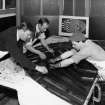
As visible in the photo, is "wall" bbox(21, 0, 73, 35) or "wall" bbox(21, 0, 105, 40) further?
"wall" bbox(21, 0, 73, 35)

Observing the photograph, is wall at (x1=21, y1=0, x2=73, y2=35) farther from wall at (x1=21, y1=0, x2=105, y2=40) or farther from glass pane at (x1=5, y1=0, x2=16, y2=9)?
glass pane at (x1=5, y1=0, x2=16, y2=9)

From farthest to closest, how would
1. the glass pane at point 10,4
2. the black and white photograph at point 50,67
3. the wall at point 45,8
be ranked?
the wall at point 45,8 → the glass pane at point 10,4 → the black and white photograph at point 50,67

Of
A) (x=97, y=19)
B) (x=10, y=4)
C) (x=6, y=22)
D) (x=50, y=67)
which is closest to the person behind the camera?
(x=50, y=67)

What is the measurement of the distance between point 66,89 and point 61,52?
143 centimetres

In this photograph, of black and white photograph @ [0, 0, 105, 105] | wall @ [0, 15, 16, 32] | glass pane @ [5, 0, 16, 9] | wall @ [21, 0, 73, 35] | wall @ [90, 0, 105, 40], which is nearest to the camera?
black and white photograph @ [0, 0, 105, 105]

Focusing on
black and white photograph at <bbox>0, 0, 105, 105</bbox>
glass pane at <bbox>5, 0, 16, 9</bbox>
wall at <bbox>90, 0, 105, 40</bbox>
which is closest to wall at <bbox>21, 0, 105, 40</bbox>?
wall at <bbox>90, 0, 105, 40</bbox>

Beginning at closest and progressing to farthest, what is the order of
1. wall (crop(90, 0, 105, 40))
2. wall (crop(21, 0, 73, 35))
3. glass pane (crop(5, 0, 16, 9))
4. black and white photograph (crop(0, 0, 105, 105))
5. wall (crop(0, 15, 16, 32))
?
black and white photograph (crop(0, 0, 105, 105)) < wall (crop(0, 15, 16, 32)) < wall (crop(90, 0, 105, 40)) < glass pane (crop(5, 0, 16, 9)) < wall (crop(21, 0, 73, 35))

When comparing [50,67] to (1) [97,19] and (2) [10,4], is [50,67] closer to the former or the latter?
(1) [97,19]

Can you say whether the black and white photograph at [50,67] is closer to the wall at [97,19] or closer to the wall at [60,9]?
the wall at [97,19]

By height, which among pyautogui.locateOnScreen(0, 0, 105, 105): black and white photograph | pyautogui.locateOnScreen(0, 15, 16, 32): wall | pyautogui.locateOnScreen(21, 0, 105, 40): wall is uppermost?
pyautogui.locateOnScreen(21, 0, 105, 40): wall

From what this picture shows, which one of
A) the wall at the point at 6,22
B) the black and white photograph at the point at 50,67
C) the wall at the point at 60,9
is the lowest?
the black and white photograph at the point at 50,67

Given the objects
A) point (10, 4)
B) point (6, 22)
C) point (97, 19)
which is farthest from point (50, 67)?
point (10, 4)

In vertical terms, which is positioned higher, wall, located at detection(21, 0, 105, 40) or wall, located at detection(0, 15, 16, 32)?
wall, located at detection(21, 0, 105, 40)

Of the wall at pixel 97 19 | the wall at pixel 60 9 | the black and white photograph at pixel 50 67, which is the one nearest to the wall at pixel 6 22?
the black and white photograph at pixel 50 67
